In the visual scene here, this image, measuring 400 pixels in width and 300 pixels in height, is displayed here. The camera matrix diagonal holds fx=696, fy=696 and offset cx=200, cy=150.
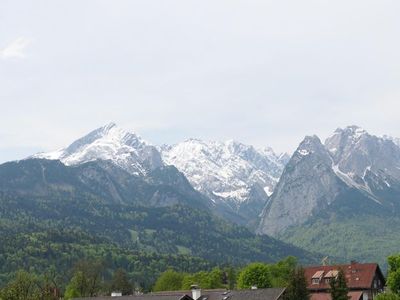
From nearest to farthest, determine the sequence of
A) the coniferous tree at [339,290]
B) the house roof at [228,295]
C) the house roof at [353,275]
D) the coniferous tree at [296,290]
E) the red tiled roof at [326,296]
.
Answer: the house roof at [228,295]
the coniferous tree at [296,290]
the coniferous tree at [339,290]
the red tiled roof at [326,296]
the house roof at [353,275]

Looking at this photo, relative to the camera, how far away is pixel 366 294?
16900cm

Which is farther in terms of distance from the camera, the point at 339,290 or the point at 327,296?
the point at 327,296

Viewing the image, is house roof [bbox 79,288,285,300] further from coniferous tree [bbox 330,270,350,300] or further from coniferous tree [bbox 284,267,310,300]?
coniferous tree [bbox 330,270,350,300]

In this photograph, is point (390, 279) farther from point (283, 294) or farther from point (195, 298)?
point (195, 298)

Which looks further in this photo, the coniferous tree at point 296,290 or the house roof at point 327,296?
the house roof at point 327,296

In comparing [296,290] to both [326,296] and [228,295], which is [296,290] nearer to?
[228,295]

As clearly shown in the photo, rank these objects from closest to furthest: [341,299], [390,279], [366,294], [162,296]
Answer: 1. [162,296]
2. [341,299]
3. [390,279]
4. [366,294]

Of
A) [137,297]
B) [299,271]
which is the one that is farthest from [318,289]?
[137,297]

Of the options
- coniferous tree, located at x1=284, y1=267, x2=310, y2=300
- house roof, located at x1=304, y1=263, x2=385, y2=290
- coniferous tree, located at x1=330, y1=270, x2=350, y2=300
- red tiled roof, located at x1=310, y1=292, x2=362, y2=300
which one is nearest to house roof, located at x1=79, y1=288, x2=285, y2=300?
coniferous tree, located at x1=284, y1=267, x2=310, y2=300

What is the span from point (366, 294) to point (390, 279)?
42.8ft

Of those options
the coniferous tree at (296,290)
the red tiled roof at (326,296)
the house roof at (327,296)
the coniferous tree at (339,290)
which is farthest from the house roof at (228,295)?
the house roof at (327,296)

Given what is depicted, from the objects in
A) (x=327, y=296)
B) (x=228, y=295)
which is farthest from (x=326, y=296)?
(x=228, y=295)

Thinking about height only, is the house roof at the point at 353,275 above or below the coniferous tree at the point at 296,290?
below

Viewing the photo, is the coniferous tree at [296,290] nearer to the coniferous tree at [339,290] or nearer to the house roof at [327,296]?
the coniferous tree at [339,290]
